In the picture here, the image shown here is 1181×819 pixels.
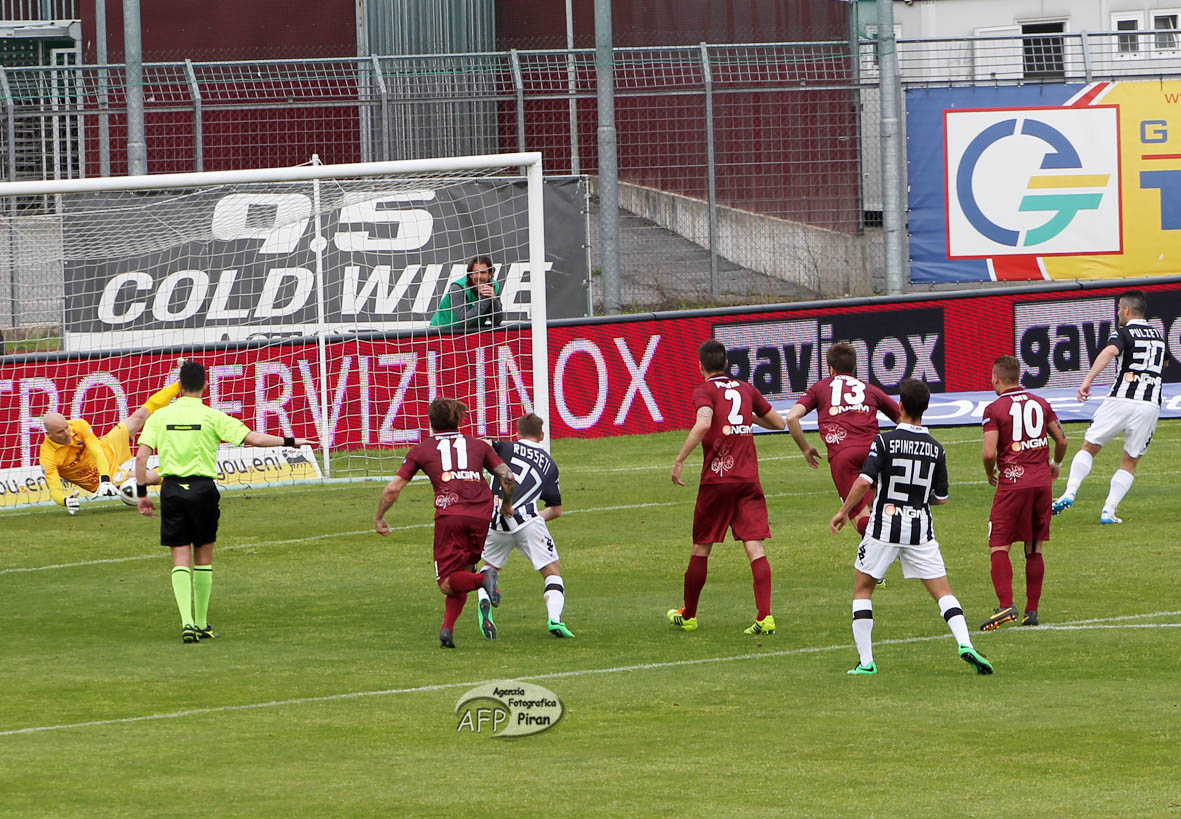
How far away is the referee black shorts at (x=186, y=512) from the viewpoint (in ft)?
37.9

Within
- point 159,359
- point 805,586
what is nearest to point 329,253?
point 159,359

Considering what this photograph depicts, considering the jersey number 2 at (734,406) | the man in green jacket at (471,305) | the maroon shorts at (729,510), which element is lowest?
the maroon shorts at (729,510)

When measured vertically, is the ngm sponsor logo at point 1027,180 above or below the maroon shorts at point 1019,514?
above

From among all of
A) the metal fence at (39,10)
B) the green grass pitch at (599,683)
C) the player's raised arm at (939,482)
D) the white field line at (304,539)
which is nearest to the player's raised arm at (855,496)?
the player's raised arm at (939,482)

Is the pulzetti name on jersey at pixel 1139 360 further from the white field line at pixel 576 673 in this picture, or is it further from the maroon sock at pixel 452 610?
the maroon sock at pixel 452 610

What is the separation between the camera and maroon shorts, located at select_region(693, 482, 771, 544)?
11.3m

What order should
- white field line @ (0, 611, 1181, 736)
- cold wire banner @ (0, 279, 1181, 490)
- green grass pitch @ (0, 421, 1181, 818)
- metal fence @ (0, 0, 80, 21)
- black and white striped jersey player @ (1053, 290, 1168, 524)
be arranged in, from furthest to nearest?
metal fence @ (0, 0, 80, 21) → cold wire banner @ (0, 279, 1181, 490) → black and white striped jersey player @ (1053, 290, 1168, 524) → white field line @ (0, 611, 1181, 736) → green grass pitch @ (0, 421, 1181, 818)

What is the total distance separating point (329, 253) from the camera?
21281mm

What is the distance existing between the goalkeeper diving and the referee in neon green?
5317 mm

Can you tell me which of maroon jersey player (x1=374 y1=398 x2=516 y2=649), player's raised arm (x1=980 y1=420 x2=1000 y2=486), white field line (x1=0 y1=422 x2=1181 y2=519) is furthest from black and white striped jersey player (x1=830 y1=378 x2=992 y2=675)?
white field line (x1=0 y1=422 x2=1181 y2=519)

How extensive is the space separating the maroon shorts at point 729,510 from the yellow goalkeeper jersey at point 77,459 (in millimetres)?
8164

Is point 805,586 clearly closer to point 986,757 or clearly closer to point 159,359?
point 986,757

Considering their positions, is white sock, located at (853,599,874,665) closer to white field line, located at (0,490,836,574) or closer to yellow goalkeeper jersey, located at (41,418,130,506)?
white field line, located at (0,490,836,574)

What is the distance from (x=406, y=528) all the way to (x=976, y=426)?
858 cm
